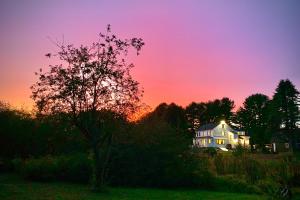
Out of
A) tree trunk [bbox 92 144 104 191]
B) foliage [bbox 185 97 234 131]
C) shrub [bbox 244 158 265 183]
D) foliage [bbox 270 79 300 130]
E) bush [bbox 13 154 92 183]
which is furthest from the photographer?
foliage [bbox 185 97 234 131]

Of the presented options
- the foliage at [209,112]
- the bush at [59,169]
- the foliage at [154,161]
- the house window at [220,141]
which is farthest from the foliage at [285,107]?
the bush at [59,169]

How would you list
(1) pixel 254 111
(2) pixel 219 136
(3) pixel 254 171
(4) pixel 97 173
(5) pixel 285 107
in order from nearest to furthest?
(4) pixel 97 173
(3) pixel 254 171
(5) pixel 285 107
(2) pixel 219 136
(1) pixel 254 111

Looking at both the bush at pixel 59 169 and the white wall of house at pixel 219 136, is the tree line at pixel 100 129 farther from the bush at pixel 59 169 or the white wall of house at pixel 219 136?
the white wall of house at pixel 219 136

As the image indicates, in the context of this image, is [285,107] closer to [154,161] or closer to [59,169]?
[154,161]

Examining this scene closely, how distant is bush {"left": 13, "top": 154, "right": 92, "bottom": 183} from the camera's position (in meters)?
22.9

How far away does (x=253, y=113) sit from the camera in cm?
9331

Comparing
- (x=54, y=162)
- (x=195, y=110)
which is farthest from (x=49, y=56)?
(x=195, y=110)

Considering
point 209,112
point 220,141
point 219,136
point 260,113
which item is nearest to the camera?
point 219,136

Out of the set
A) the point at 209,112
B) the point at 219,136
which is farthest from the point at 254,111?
the point at 209,112

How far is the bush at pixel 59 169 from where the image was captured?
22922 millimetres

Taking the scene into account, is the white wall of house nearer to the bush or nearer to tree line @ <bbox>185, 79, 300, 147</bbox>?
tree line @ <bbox>185, 79, 300, 147</bbox>

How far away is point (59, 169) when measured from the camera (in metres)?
23.5

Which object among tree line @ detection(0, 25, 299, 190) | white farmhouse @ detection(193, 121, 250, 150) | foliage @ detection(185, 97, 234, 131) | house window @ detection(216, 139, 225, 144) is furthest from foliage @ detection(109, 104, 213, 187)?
foliage @ detection(185, 97, 234, 131)

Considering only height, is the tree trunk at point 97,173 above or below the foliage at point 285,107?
below
